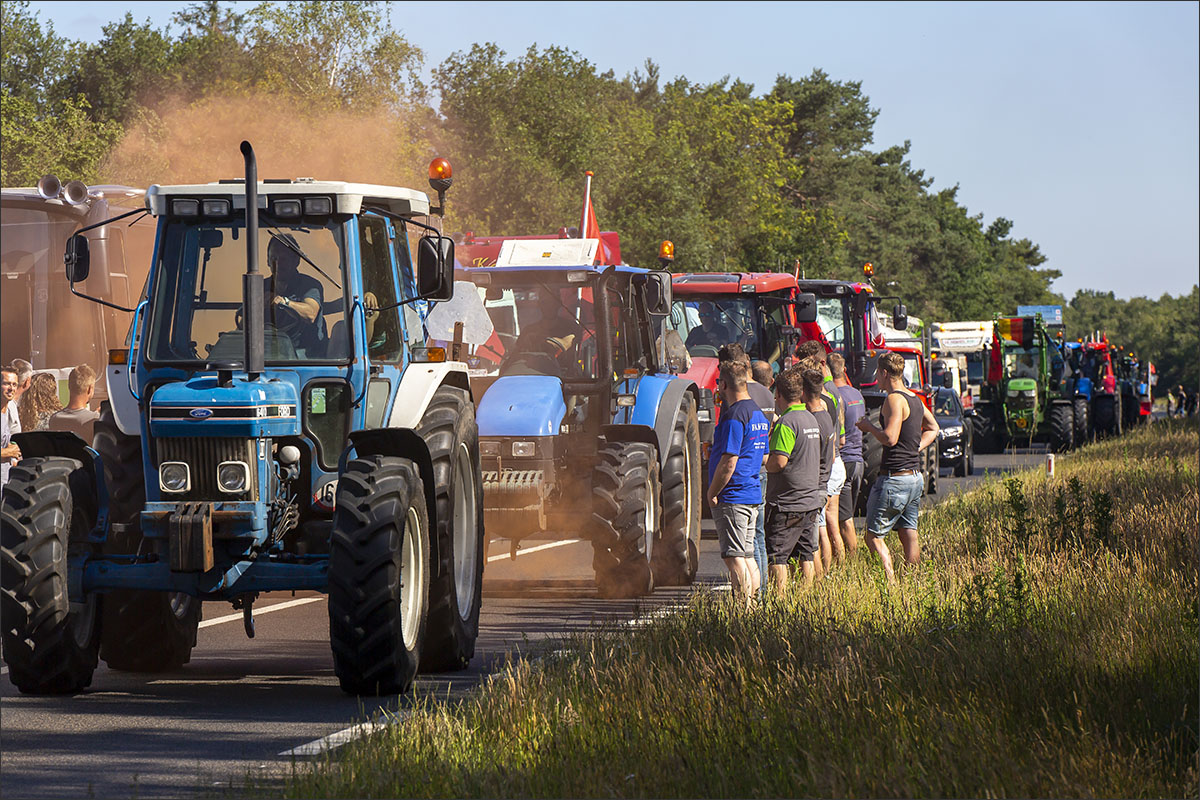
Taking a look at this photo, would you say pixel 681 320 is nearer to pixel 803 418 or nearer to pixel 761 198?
pixel 803 418

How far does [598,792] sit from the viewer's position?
6332 millimetres

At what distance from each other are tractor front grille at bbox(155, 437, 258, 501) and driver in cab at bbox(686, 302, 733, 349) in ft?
36.2

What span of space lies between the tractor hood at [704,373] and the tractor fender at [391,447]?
28.1 ft

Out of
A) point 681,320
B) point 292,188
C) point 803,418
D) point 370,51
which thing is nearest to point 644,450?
point 803,418

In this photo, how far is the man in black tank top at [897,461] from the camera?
42.1 ft

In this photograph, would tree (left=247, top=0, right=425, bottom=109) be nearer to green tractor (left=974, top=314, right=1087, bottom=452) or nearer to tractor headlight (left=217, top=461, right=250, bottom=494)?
green tractor (left=974, top=314, right=1087, bottom=452)

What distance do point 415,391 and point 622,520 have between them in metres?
3.41

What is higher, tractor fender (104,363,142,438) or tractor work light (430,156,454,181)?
tractor work light (430,156,454,181)

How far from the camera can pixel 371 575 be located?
8.49 meters

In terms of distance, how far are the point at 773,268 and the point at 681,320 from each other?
1786 inches

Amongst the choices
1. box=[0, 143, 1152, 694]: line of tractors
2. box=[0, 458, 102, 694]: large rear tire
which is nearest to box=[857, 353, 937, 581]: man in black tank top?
box=[0, 143, 1152, 694]: line of tractors

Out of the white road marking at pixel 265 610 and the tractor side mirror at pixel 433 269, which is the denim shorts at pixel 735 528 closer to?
the tractor side mirror at pixel 433 269

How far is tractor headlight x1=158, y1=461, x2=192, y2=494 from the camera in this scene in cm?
892

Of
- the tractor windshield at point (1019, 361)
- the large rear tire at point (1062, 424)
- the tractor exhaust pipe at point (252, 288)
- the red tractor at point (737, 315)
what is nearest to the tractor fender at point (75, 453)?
the tractor exhaust pipe at point (252, 288)
